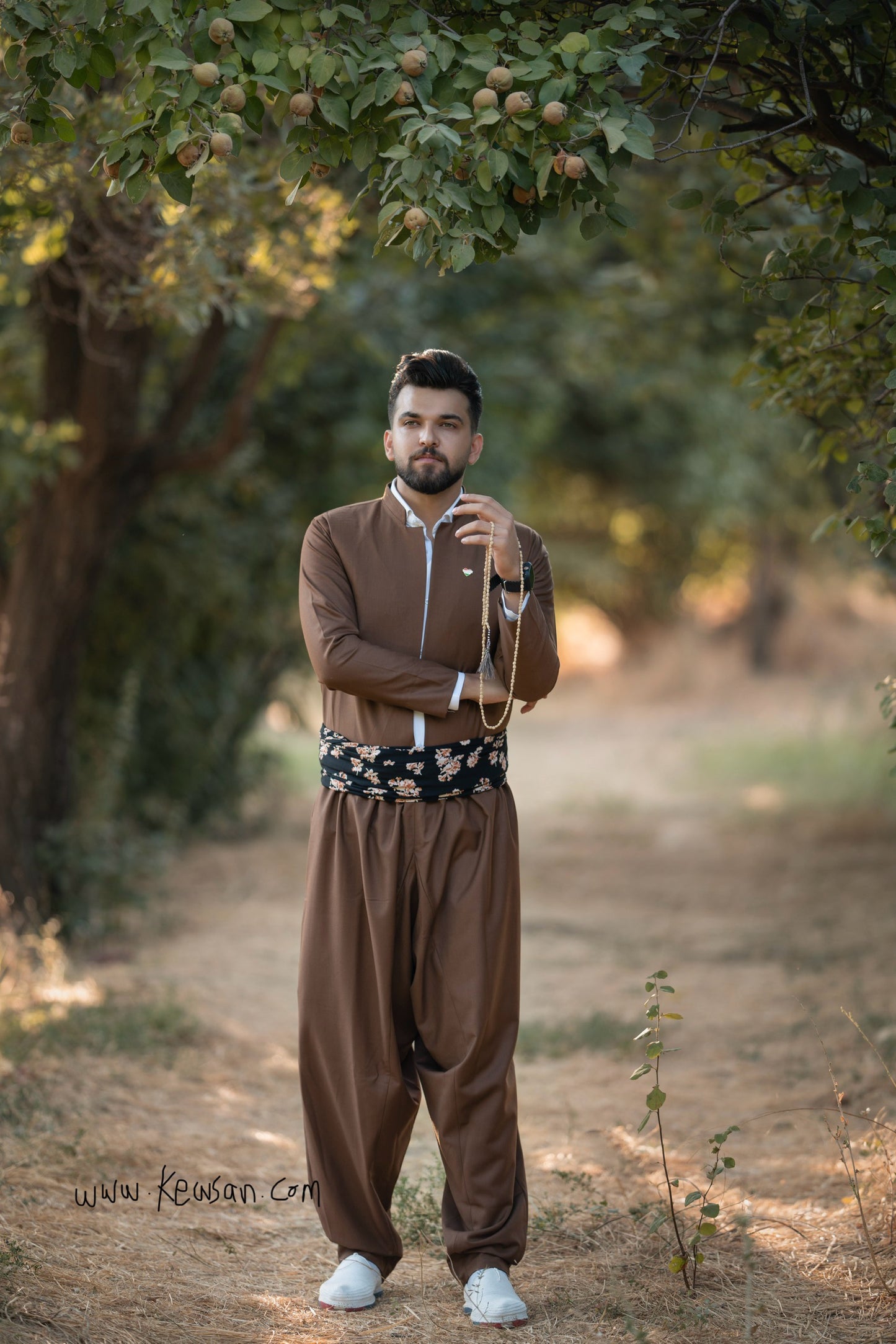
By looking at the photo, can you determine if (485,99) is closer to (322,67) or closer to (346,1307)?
(322,67)

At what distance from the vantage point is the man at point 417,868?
2922 mm

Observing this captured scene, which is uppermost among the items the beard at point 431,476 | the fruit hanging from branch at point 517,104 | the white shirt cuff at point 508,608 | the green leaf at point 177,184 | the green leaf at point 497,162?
the fruit hanging from branch at point 517,104

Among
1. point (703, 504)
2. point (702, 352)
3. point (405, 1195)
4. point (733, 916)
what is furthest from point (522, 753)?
point (405, 1195)

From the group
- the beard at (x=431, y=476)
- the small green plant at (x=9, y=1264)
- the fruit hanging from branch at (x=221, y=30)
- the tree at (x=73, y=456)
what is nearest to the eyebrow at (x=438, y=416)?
the beard at (x=431, y=476)

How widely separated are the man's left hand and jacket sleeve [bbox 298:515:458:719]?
0.27 m

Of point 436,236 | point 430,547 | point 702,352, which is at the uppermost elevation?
point 702,352

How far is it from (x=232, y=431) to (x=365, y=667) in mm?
4143

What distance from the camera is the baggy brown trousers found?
2.93m

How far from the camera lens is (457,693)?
9.50 feet

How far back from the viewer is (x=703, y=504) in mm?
16344

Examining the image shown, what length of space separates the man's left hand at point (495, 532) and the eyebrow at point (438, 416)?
0.67ft

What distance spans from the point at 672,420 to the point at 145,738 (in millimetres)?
9482

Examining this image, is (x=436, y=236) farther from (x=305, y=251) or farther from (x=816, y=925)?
(x=816, y=925)

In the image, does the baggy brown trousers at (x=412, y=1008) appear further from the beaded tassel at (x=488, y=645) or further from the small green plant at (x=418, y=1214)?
the small green plant at (x=418, y=1214)
